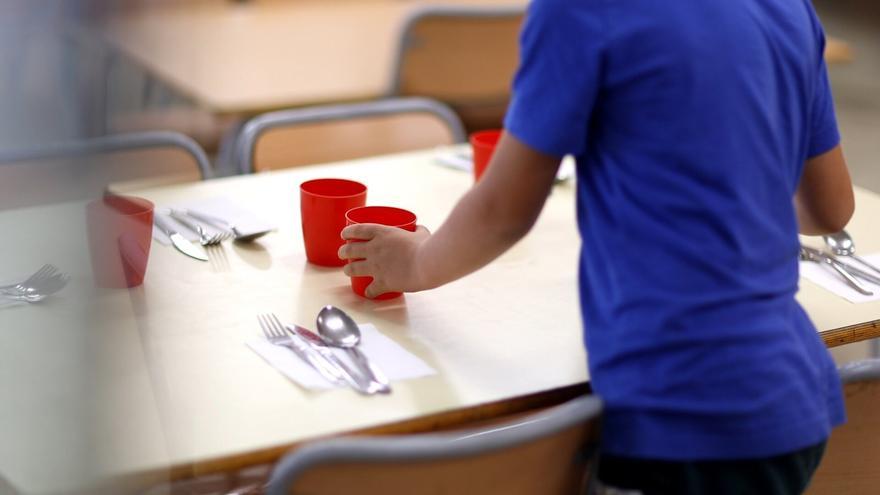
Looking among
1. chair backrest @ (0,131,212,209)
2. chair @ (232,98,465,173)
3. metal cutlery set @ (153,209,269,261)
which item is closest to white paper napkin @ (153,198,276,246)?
metal cutlery set @ (153,209,269,261)

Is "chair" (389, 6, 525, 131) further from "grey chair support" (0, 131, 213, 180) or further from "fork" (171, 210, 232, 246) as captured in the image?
"grey chair support" (0, 131, 213, 180)

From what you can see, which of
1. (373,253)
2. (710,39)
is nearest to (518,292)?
(373,253)

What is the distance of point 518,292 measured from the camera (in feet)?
4.44

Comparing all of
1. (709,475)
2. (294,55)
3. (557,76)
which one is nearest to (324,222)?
(557,76)

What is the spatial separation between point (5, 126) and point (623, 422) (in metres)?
0.73

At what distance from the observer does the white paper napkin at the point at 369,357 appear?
1.10 meters

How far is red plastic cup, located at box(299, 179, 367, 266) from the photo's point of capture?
1.40m

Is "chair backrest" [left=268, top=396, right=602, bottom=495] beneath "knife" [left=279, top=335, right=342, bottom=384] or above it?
above

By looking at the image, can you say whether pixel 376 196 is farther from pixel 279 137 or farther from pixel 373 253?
pixel 279 137

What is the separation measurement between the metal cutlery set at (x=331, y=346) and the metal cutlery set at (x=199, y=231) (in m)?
0.26

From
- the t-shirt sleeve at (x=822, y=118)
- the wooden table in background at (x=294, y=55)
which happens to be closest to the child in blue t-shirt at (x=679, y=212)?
the t-shirt sleeve at (x=822, y=118)

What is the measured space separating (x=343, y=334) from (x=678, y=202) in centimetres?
41

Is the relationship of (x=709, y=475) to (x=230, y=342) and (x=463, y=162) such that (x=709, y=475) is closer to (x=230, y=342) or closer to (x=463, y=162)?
(x=230, y=342)

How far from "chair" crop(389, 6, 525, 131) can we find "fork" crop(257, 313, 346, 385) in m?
1.50
